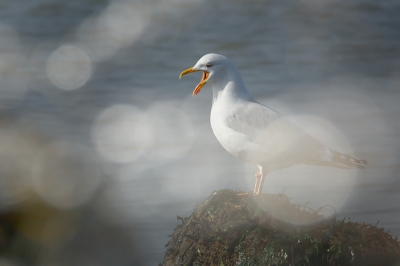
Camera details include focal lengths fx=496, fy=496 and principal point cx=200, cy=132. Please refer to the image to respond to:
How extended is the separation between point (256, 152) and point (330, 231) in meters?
1.35

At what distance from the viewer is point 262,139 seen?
5379 millimetres

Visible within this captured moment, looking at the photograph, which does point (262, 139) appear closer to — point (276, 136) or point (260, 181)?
point (276, 136)

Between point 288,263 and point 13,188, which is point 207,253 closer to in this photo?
point 288,263

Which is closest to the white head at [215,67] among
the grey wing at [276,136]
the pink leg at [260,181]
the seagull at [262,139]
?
the seagull at [262,139]

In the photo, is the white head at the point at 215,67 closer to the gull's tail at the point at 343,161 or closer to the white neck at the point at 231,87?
the white neck at the point at 231,87

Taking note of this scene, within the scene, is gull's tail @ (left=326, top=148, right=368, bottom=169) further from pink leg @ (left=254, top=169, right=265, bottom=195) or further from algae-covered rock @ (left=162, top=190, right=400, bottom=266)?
algae-covered rock @ (left=162, top=190, right=400, bottom=266)

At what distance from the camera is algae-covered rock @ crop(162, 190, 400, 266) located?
4.13 metres

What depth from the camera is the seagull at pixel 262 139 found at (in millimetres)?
5340

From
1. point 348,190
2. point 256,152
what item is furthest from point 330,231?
point 348,190

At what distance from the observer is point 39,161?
9.64m

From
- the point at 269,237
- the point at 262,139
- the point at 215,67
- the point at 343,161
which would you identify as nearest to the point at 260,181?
the point at 262,139

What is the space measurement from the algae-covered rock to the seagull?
60cm

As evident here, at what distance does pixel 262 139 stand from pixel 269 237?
1.36m

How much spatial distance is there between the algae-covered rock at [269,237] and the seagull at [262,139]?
60cm
